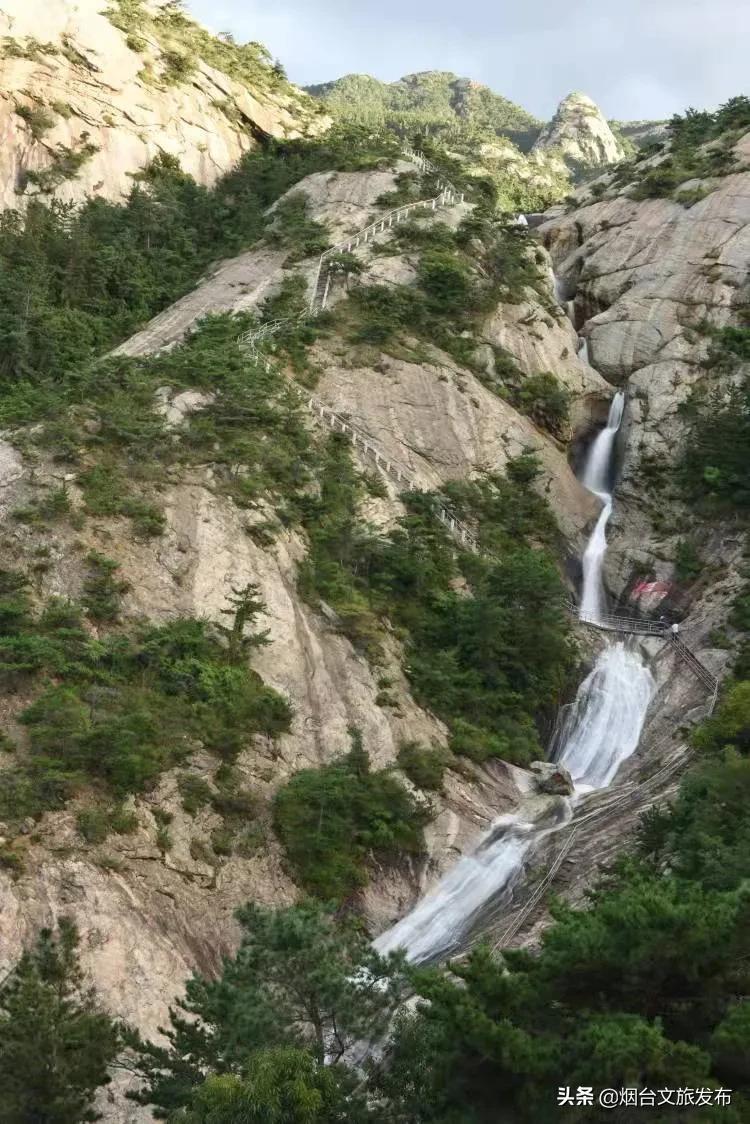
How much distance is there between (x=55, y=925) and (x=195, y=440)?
1595 centimetres

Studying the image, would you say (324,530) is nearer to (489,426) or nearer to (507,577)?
(507,577)

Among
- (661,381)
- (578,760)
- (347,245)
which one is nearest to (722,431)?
(661,381)

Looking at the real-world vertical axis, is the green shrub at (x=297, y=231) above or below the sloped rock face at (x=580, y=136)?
below

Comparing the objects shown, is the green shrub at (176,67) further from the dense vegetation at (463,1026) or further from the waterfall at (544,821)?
the dense vegetation at (463,1026)

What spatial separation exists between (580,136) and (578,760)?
125736mm

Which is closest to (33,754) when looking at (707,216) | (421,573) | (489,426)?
(421,573)

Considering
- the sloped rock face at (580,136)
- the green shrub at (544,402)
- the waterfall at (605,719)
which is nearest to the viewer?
the waterfall at (605,719)

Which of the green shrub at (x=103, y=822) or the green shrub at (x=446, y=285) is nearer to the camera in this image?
the green shrub at (x=103, y=822)

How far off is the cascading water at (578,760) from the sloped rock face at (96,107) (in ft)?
88.8

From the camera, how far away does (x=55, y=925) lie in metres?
16.5

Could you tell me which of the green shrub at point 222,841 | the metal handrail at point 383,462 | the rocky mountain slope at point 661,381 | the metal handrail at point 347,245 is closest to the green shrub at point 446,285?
the metal handrail at point 347,245

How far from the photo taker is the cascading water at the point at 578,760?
67.4 ft

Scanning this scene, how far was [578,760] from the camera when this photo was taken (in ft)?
90.7

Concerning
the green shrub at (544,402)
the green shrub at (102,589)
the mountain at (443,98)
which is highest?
the mountain at (443,98)
